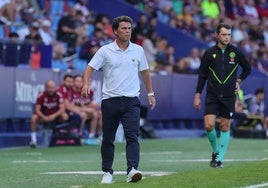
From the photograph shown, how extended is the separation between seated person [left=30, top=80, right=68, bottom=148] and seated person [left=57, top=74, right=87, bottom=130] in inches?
8.9

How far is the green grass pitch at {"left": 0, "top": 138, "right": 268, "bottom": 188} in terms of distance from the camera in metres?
12.0

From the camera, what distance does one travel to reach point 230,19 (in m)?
36.3

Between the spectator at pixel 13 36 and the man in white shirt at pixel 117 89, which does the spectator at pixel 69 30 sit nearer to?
the spectator at pixel 13 36

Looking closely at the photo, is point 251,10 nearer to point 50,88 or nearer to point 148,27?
point 148,27

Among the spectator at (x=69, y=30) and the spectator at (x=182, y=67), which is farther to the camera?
the spectator at (x=182, y=67)

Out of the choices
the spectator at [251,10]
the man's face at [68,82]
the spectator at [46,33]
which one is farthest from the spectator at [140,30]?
the spectator at [251,10]

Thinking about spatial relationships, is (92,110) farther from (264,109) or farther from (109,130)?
(109,130)

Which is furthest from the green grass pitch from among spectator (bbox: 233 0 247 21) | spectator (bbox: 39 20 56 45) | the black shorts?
spectator (bbox: 233 0 247 21)

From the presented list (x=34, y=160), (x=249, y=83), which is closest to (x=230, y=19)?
(x=249, y=83)

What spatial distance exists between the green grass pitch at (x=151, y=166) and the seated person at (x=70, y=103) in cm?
106

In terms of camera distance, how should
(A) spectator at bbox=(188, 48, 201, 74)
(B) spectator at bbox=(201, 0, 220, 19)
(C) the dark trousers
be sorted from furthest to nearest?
(B) spectator at bbox=(201, 0, 220, 19), (A) spectator at bbox=(188, 48, 201, 74), (C) the dark trousers

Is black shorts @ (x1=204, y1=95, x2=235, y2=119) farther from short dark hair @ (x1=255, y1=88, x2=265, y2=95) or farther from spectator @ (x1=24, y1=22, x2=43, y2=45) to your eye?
short dark hair @ (x1=255, y1=88, x2=265, y2=95)

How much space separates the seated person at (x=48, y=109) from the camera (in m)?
21.9

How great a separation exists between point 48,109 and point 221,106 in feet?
25.1
